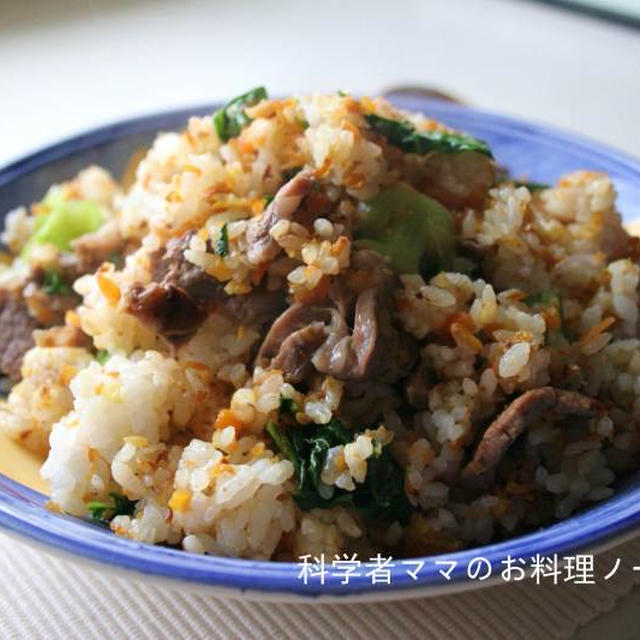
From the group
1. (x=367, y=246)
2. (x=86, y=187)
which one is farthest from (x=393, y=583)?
(x=86, y=187)

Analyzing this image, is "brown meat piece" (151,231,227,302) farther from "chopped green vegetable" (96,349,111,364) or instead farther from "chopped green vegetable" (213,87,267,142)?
"chopped green vegetable" (213,87,267,142)

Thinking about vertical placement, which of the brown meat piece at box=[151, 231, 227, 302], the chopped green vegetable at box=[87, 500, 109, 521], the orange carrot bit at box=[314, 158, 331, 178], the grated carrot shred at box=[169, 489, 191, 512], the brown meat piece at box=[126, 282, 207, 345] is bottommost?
the chopped green vegetable at box=[87, 500, 109, 521]

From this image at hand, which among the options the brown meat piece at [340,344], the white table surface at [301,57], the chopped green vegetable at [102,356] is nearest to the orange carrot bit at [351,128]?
the brown meat piece at [340,344]

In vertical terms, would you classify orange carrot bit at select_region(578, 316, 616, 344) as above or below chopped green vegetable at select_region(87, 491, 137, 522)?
above

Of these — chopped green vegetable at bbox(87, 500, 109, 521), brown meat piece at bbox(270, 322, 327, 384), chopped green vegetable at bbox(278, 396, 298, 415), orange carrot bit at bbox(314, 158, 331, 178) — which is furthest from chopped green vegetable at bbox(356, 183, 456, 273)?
chopped green vegetable at bbox(87, 500, 109, 521)

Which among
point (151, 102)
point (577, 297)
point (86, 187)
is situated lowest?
point (151, 102)

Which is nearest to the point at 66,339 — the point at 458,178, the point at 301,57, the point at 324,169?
the point at 324,169

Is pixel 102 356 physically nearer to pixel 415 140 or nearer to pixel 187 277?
pixel 187 277

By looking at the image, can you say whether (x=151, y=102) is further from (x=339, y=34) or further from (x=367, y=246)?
(x=367, y=246)
